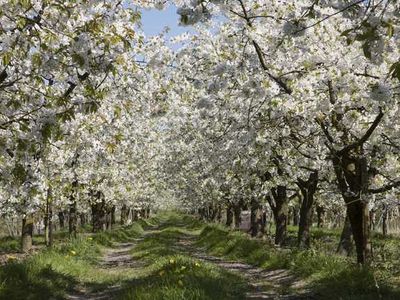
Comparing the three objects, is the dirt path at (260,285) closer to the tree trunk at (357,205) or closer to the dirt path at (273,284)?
the dirt path at (273,284)

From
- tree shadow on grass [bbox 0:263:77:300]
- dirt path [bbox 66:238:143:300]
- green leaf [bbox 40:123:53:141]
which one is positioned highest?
green leaf [bbox 40:123:53:141]

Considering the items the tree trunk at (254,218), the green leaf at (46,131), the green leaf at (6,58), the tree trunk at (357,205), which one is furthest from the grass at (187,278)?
the tree trunk at (254,218)

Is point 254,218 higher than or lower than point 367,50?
lower

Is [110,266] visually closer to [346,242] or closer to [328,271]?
[328,271]

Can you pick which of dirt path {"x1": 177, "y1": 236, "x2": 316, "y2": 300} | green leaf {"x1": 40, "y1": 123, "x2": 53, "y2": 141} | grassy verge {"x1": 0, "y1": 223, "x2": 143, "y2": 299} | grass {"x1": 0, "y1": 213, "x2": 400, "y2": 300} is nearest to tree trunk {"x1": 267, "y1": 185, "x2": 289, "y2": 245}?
grass {"x1": 0, "y1": 213, "x2": 400, "y2": 300}

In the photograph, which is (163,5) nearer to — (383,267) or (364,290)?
(364,290)

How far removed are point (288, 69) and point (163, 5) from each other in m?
4.26

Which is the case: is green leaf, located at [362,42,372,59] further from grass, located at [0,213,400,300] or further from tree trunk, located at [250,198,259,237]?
tree trunk, located at [250,198,259,237]

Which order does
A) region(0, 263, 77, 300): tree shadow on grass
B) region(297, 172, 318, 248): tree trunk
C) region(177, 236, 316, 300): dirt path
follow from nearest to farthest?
1. region(0, 263, 77, 300): tree shadow on grass
2. region(177, 236, 316, 300): dirt path
3. region(297, 172, 318, 248): tree trunk

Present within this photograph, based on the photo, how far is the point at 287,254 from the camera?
17.9 meters

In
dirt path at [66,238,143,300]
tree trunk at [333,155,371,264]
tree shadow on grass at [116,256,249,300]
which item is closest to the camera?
tree shadow on grass at [116,256,249,300]

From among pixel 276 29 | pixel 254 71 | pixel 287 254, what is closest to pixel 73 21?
pixel 254 71

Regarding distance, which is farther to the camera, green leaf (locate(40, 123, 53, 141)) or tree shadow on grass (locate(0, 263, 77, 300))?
tree shadow on grass (locate(0, 263, 77, 300))

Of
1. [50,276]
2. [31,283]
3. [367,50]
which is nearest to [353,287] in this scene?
[31,283]
